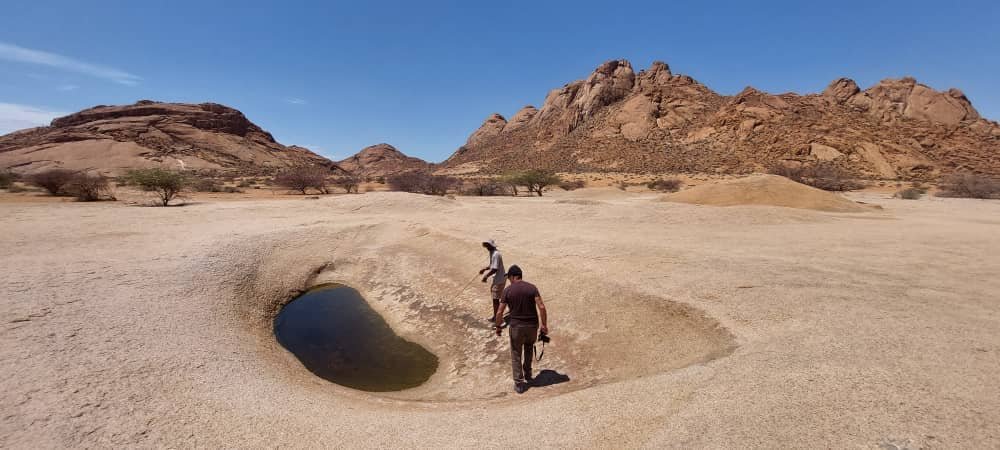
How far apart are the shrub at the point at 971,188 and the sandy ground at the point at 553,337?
24109 millimetres

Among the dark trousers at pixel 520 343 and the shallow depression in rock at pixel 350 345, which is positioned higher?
the dark trousers at pixel 520 343

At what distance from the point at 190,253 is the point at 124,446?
9.24m

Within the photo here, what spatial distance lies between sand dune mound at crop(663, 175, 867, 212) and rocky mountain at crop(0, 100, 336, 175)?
65.1 m

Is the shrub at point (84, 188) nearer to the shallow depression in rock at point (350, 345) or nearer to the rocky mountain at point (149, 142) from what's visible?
the shallow depression in rock at point (350, 345)

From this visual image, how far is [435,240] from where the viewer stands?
14.2 meters

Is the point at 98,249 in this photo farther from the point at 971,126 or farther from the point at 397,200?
the point at 971,126

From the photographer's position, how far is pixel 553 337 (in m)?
7.91

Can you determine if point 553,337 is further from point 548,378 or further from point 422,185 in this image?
point 422,185

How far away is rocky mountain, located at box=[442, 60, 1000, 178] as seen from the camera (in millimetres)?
56156

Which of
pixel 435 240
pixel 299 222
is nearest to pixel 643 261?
pixel 435 240

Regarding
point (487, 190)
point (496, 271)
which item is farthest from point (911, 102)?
point (496, 271)

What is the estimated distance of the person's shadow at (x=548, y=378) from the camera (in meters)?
6.36

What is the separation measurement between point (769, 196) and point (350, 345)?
20814 millimetres

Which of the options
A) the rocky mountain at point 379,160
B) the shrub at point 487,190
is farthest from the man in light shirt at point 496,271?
the rocky mountain at point 379,160
